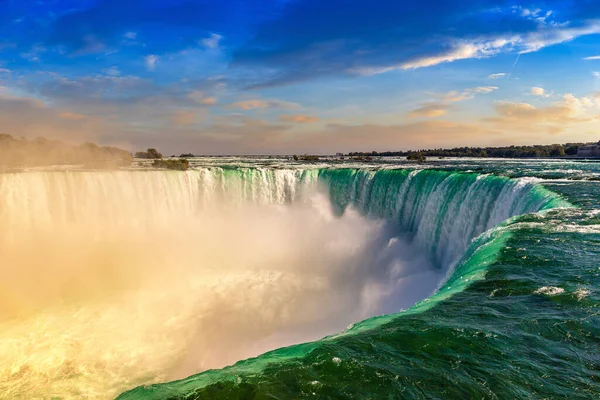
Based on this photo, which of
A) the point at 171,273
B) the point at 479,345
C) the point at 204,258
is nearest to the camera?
the point at 479,345

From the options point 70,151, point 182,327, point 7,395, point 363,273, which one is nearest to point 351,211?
point 363,273

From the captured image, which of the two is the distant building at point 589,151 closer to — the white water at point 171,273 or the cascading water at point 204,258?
the cascading water at point 204,258

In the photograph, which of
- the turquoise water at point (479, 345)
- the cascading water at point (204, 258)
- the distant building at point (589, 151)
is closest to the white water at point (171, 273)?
the cascading water at point (204, 258)

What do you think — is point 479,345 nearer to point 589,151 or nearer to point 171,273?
point 171,273

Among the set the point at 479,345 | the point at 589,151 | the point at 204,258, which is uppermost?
the point at 589,151

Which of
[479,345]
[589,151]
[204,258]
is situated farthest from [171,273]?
[589,151]

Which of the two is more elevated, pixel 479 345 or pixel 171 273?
pixel 479 345
